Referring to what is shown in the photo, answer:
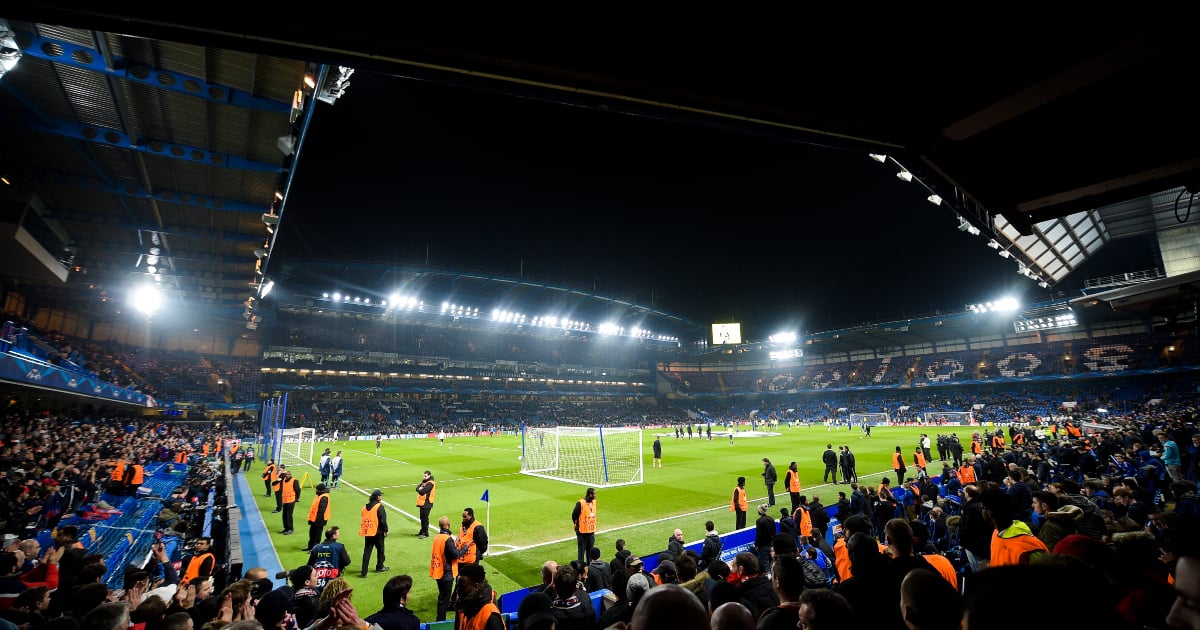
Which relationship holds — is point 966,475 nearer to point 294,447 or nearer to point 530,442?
point 530,442

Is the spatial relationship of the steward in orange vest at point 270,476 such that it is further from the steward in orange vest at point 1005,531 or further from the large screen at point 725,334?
the large screen at point 725,334

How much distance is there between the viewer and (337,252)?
53.3 meters

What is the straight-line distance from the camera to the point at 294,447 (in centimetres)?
3819

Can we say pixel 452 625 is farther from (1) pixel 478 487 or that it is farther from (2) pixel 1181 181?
(1) pixel 478 487

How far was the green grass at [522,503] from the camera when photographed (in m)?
10.8

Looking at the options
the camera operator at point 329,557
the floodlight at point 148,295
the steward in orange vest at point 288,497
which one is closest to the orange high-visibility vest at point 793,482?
the camera operator at point 329,557

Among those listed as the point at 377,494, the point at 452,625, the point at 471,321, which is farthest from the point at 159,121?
the point at 471,321

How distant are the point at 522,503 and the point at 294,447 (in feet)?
100

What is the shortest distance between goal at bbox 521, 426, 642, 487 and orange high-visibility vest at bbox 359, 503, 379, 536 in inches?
434

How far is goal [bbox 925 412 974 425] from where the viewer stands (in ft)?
162

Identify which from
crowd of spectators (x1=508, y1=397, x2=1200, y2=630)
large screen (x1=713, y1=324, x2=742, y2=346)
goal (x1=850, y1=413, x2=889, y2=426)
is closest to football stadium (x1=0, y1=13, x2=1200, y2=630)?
crowd of spectators (x1=508, y1=397, x2=1200, y2=630)

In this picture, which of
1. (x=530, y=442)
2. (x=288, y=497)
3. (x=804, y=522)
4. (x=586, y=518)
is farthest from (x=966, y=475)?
(x=530, y=442)

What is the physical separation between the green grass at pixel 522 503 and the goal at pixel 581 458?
0.92 meters

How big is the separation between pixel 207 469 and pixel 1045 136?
2650cm
